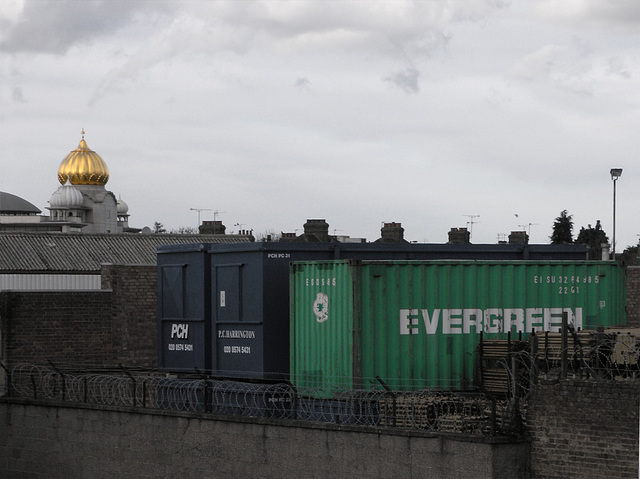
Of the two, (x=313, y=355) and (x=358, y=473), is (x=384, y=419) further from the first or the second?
(x=313, y=355)

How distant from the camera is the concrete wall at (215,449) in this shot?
16125 millimetres

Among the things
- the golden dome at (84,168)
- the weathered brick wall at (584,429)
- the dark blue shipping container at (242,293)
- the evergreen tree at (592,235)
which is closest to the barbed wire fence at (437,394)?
the weathered brick wall at (584,429)

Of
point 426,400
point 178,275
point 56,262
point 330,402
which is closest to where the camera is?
point 426,400

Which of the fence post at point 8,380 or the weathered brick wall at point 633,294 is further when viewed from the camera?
the weathered brick wall at point 633,294

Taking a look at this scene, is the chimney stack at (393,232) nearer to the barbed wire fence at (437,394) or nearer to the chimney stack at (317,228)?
the chimney stack at (317,228)

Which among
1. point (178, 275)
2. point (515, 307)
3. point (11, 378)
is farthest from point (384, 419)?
point (11, 378)

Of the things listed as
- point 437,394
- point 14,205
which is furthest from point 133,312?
point 14,205

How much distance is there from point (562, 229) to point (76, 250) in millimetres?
44453

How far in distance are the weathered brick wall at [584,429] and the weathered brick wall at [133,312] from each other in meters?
14.9

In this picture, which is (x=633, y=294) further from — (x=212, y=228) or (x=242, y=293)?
(x=212, y=228)

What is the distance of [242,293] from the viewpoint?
21.3 meters

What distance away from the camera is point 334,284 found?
19484mm

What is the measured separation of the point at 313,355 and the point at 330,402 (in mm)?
959

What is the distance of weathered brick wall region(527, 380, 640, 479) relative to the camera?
49.3ft
